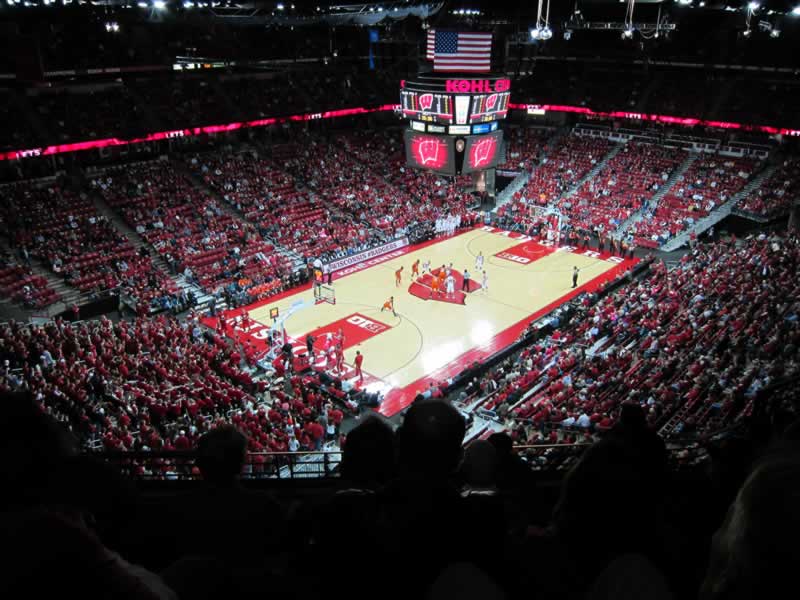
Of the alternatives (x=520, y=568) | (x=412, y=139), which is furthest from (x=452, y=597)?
(x=412, y=139)

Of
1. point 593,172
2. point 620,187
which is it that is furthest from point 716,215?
point 593,172

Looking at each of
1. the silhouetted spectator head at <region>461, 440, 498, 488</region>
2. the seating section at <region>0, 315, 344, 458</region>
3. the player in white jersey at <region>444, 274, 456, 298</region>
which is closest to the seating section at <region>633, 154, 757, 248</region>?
the player in white jersey at <region>444, 274, 456, 298</region>

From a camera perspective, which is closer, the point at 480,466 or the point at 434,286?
the point at 480,466

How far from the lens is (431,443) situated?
8.87 feet

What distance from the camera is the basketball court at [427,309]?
21.3m

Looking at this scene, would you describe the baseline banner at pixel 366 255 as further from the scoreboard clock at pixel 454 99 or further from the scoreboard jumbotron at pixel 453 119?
the scoreboard clock at pixel 454 99

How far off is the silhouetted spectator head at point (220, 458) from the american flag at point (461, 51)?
22226 millimetres

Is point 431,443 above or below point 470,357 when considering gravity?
above

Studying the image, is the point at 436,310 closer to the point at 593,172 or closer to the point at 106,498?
the point at 593,172

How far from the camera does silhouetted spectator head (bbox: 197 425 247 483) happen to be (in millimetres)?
3252

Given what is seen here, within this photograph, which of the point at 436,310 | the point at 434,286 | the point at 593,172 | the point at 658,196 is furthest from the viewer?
the point at 593,172

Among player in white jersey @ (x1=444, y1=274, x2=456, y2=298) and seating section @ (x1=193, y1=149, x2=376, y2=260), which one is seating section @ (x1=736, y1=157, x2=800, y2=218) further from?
seating section @ (x1=193, y1=149, x2=376, y2=260)

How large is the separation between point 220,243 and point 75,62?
14137 mm

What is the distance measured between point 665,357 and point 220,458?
16.2m
